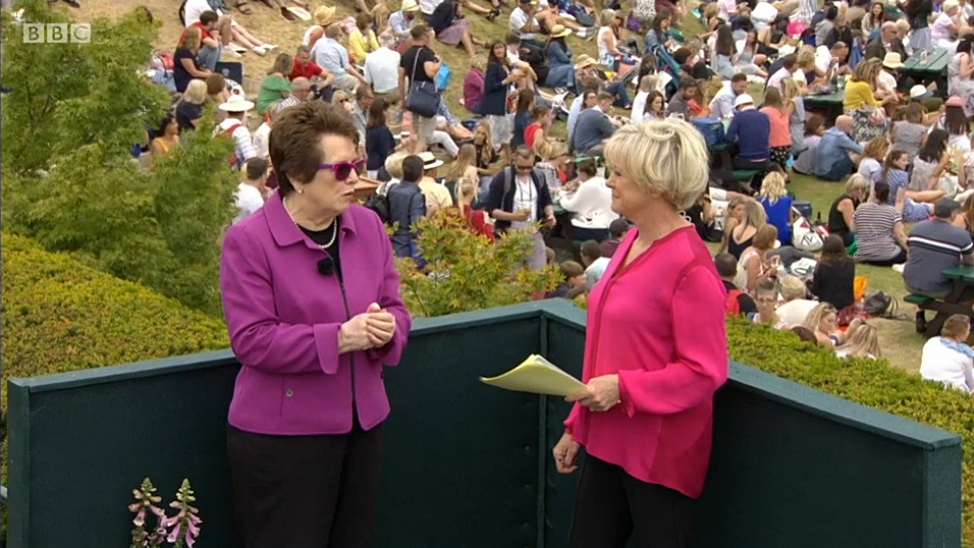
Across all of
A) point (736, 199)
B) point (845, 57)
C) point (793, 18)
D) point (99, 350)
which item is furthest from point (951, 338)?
point (793, 18)

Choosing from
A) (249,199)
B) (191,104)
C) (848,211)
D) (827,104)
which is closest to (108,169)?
(249,199)

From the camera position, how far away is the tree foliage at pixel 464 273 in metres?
6.83

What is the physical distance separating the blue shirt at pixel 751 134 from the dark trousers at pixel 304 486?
573 inches

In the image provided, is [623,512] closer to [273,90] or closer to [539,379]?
[539,379]

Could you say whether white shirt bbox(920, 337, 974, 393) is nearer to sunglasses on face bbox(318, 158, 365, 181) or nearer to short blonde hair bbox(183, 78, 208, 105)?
sunglasses on face bbox(318, 158, 365, 181)

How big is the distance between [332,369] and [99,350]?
1667 mm

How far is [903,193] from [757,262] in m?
4.44

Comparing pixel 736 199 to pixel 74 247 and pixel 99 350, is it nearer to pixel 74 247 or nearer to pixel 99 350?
pixel 74 247

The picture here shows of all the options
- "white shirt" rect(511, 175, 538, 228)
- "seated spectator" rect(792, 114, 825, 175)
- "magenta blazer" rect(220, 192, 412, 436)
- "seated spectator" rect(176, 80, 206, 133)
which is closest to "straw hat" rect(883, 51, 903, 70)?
"seated spectator" rect(792, 114, 825, 175)

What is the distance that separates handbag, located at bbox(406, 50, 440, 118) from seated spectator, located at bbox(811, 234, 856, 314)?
21.9 ft

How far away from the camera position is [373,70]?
20.3 meters

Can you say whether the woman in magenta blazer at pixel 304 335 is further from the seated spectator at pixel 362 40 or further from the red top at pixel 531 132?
the seated spectator at pixel 362 40

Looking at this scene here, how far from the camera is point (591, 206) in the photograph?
15445mm

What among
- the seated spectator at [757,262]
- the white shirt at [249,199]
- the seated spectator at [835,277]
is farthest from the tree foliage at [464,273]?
the seated spectator at [835,277]
